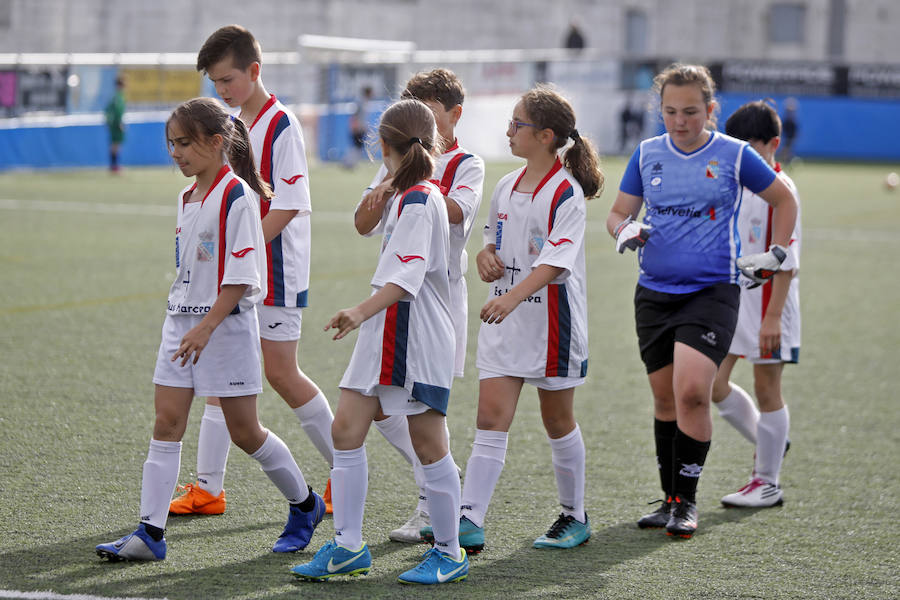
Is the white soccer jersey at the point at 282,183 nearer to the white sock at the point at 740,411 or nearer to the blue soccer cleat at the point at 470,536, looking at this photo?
the blue soccer cleat at the point at 470,536

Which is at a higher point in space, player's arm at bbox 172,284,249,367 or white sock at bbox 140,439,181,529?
player's arm at bbox 172,284,249,367

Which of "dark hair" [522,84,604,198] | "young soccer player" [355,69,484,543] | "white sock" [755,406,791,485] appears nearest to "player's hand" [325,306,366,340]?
"young soccer player" [355,69,484,543]

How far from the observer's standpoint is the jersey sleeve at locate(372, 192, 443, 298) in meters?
3.64

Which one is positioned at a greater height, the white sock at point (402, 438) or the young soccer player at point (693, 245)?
the young soccer player at point (693, 245)

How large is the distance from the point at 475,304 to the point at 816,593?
6.52 meters

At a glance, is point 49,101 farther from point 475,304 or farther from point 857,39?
point 857,39

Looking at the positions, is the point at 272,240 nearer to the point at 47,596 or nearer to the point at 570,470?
the point at 570,470

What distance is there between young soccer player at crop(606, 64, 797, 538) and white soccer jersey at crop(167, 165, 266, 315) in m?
1.36

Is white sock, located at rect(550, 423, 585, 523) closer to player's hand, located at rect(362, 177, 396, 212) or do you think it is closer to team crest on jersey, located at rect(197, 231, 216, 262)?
player's hand, located at rect(362, 177, 396, 212)

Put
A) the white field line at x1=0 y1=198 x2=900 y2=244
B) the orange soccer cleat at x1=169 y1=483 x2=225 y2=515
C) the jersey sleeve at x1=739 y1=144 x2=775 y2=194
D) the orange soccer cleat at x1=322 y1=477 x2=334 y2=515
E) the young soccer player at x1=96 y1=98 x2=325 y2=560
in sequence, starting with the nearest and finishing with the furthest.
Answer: the young soccer player at x1=96 y1=98 x2=325 y2=560 → the jersey sleeve at x1=739 y1=144 x2=775 y2=194 → the orange soccer cleat at x1=169 y1=483 x2=225 y2=515 → the orange soccer cleat at x1=322 y1=477 x2=334 y2=515 → the white field line at x1=0 y1=198 x2=900 y2=244

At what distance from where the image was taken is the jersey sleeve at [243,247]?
379 cm

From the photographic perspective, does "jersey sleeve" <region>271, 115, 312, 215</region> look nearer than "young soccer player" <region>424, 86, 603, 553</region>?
No

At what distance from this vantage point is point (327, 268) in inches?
472

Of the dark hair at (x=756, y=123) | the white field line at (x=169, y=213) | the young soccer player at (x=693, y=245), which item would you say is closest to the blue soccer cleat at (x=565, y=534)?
the young soccer player at (x=693, y=245)
